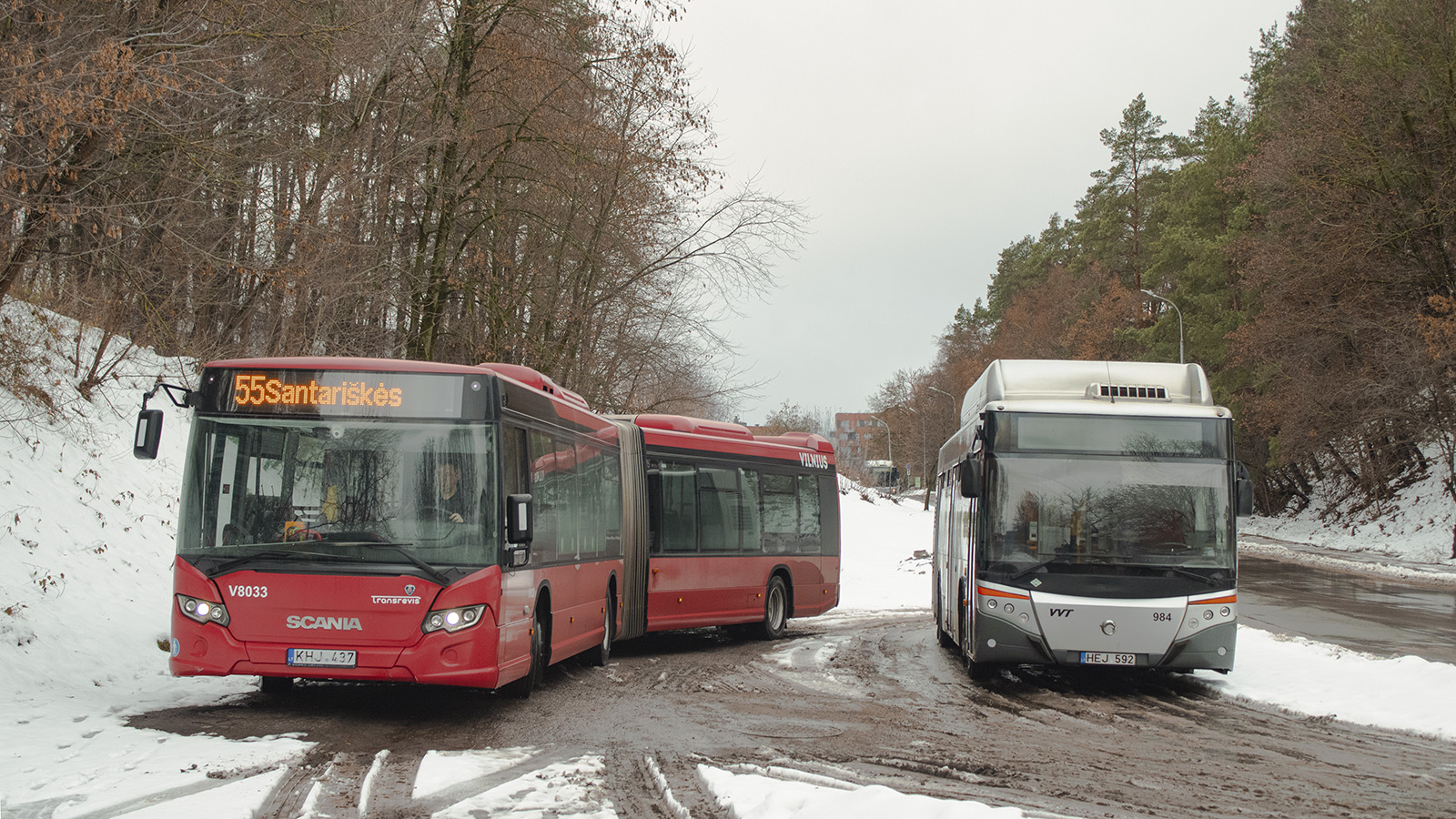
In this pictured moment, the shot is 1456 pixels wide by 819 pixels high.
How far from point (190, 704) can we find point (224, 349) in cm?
1245

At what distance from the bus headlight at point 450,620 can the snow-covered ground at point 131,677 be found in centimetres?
121

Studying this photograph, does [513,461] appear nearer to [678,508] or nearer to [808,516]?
[678,508]

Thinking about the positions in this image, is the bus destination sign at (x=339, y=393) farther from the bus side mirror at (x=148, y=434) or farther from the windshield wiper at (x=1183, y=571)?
the windshield wiper at (x=1183, y=571)

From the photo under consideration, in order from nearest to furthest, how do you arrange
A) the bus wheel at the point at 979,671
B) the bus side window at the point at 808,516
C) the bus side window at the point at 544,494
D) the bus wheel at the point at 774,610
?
the bus side window at the point at 544,494 < the bus wheel at the point at 979,671 < the bus wheel at the point at 774,610 < the bus side window at the point at 808,516

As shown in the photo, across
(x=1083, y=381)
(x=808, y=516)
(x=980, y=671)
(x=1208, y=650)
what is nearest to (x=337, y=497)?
(x=980, y=671)

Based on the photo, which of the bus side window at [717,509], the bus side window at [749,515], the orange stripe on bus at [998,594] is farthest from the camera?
the bus side window at [749,515]

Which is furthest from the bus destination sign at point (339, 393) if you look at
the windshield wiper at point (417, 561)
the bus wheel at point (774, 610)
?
the bus wheel at point (774, 610)

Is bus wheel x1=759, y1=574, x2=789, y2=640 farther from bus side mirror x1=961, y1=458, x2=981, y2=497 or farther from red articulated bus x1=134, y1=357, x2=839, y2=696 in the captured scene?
red articulated bus x1=134, y1=357, x2=839, y2=696

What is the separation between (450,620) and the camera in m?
8.85

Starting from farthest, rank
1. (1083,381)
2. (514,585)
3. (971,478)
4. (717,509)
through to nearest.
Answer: (717,509) < (1083,381) < (971,478) < (514,585)

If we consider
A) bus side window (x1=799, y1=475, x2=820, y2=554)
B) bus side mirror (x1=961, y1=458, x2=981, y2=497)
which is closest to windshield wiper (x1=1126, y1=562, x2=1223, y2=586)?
bus side mirror (x1=961, y1=458, x2=981, y2=497)

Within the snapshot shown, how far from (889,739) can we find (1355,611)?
15.4m

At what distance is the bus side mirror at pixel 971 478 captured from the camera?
11.9m

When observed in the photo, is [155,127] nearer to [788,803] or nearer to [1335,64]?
[788,803]
